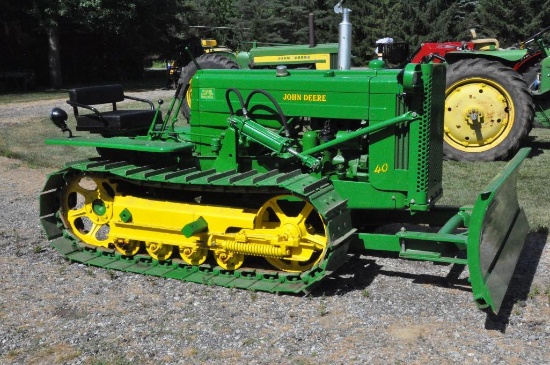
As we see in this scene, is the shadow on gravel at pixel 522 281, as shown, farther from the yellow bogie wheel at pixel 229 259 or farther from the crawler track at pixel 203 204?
the yellow bogie wheel at pixel 229 259

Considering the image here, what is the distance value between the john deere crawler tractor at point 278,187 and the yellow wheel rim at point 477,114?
3.99 metres

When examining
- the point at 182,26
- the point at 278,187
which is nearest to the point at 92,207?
the point at 278,187

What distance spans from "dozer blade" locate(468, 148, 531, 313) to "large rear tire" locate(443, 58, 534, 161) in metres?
4.13

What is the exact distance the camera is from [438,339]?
4551 millimetres

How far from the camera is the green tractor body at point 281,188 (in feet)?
17.7

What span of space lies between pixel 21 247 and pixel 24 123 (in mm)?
10944

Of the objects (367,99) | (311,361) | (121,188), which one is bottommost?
(311,361)

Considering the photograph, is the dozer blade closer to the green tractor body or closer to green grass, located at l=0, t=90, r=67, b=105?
the green tractor body

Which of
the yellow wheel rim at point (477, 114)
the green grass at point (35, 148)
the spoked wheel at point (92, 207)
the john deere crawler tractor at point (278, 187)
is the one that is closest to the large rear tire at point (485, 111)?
the yellow wheel rim at point (477, 114)

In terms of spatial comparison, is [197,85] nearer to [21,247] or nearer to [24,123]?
[21,247]

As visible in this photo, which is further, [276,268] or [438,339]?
[276,268]

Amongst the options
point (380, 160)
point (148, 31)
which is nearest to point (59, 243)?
point (380, 160)

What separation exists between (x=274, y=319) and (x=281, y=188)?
110 cm

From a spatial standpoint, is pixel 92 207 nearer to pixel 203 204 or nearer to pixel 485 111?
pixel 203 204
